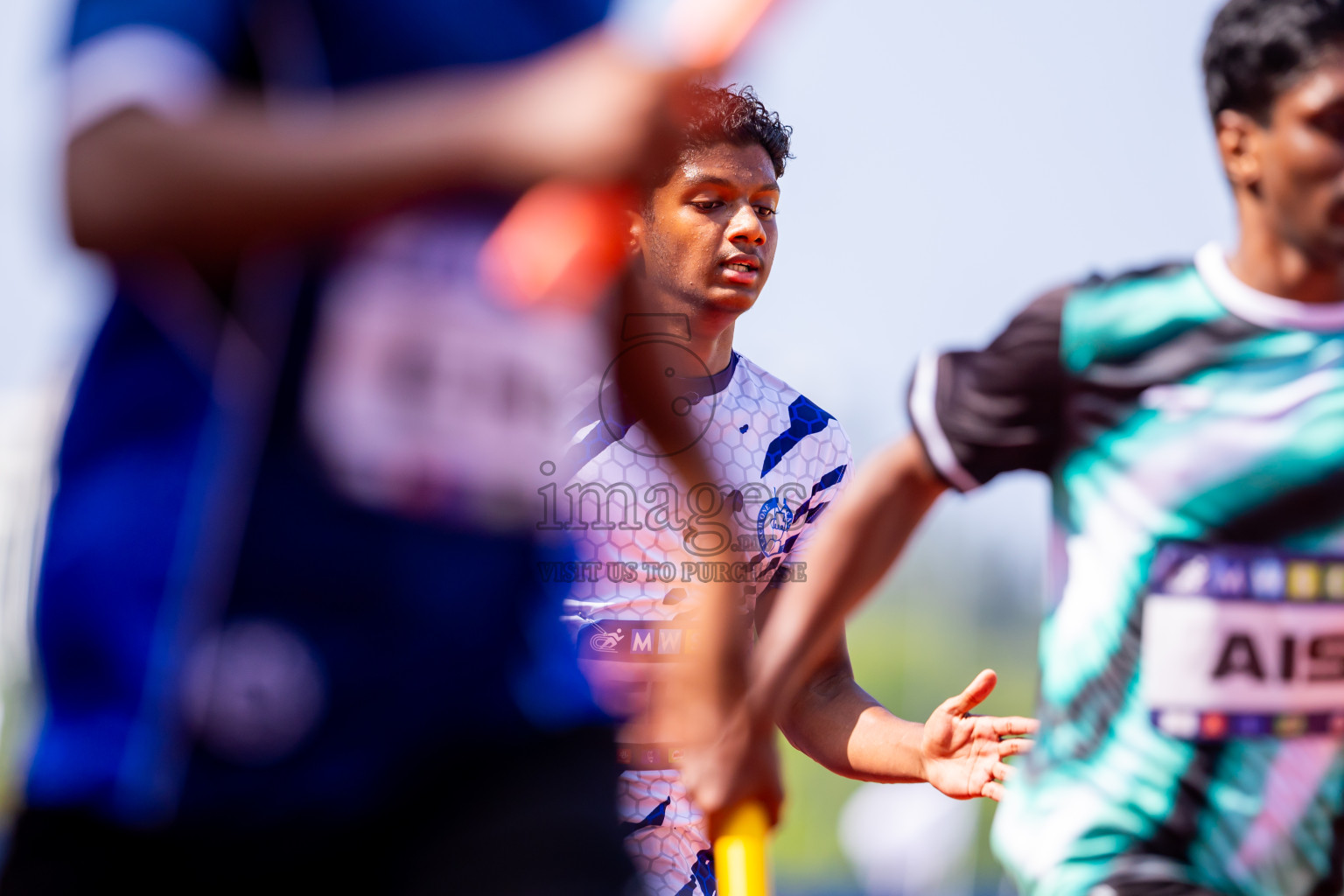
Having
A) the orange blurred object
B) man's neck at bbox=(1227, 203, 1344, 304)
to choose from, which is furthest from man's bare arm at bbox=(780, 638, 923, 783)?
the orange blurred object

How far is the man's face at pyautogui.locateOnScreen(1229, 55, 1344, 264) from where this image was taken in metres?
2.27

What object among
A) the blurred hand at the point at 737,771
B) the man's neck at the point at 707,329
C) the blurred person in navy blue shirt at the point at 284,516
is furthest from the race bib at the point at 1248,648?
the blurred person in navy blue shirt at the point at 284,516

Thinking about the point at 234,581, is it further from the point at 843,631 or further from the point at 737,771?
the point at 843,631

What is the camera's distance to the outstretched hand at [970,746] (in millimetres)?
2641

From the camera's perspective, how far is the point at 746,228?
311 centimetres

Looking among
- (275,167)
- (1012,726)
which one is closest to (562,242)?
(275,167)

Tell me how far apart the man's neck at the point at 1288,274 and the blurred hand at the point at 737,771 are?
1090mm

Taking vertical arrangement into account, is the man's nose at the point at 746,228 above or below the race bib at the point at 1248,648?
above

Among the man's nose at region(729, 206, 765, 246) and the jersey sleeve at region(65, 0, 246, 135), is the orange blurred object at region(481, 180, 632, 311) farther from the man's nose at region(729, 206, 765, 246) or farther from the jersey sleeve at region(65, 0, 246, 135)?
the man's nose at region(729, 206, 765, 246)

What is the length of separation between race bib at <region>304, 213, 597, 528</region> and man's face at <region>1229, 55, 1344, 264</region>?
151cm

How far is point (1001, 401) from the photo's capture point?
2.40m

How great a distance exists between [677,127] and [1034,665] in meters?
1.66

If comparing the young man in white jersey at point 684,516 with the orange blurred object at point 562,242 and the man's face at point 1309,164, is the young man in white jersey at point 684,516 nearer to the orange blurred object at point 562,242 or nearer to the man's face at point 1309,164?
the man's face at point 1309,164

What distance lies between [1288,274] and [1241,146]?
24 cm
